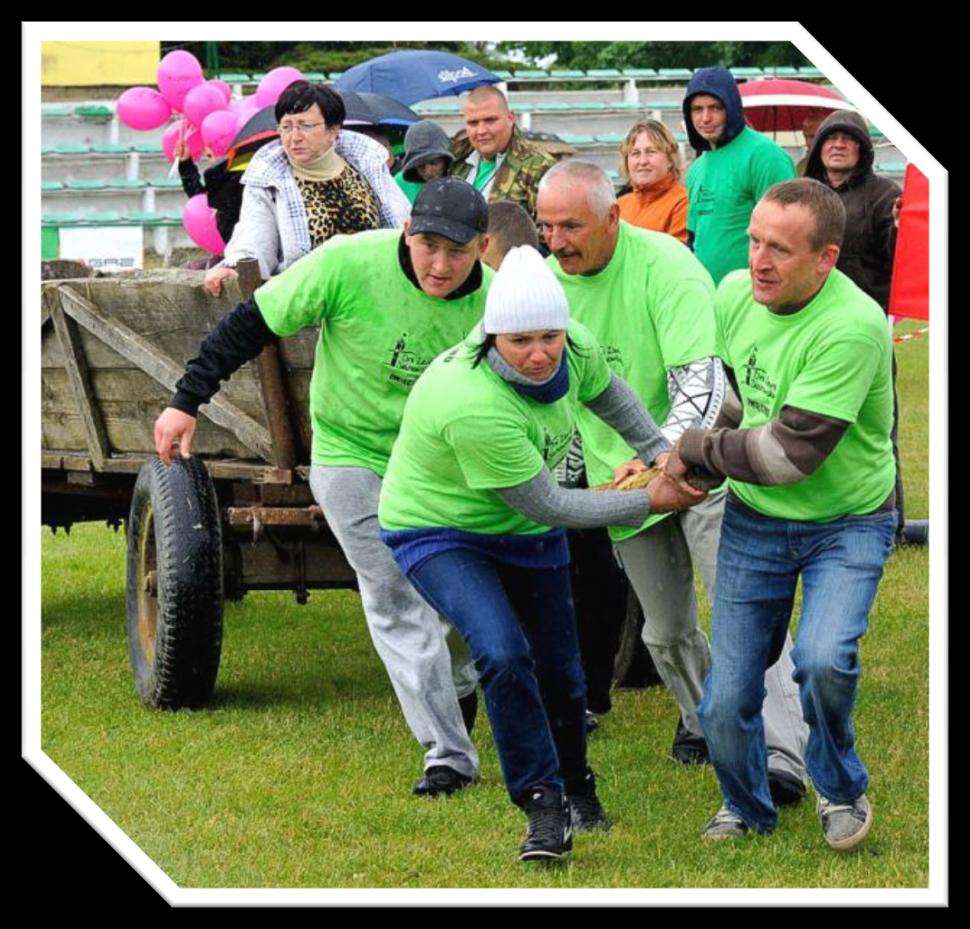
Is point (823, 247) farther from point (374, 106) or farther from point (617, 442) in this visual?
point (374, 106)

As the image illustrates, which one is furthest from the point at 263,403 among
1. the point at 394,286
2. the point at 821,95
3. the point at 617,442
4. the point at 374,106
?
the point at 821,95

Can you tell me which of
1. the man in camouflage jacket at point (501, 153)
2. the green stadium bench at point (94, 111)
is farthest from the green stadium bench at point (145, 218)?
the man in camouflage jacket at point (501, 153)

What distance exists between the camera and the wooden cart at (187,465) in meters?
7.74

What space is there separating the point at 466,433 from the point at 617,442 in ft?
3.56

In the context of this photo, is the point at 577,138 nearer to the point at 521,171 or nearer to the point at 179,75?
the point at 179,75

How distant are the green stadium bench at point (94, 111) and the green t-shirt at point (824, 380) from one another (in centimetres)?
1851

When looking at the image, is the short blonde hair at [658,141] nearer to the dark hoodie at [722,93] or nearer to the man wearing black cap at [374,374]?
the dark hoodie at [722,93]

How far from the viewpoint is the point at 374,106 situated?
464 inches

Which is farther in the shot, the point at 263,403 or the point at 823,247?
the point at 263,403

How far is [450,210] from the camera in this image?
6312mm

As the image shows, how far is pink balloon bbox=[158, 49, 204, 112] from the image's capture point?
15.2 metres

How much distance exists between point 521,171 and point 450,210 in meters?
2.60

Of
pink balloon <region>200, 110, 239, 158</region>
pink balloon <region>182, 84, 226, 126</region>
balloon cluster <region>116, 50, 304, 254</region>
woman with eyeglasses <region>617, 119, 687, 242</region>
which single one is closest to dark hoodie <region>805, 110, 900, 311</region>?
woman with eyeglasses <region>617, 119, 687, 242</region>

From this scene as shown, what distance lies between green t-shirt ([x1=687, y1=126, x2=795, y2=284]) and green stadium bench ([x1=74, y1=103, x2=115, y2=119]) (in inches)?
606
